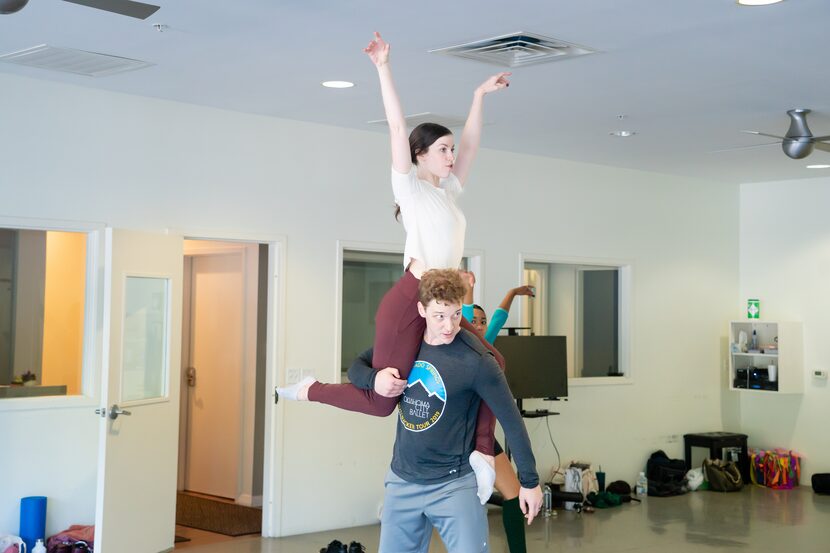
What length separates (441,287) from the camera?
314 cm

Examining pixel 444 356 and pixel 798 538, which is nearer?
pixel 444 356

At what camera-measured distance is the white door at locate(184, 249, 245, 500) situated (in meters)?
8.26

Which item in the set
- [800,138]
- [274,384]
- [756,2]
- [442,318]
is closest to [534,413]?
[274,384]

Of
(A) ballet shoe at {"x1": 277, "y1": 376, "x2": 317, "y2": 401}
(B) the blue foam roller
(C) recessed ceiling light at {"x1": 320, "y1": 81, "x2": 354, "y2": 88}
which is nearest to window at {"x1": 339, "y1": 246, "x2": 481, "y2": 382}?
(C) recessed ceiling light at {"x1": 320, "y1": 81, "x2": 354, "y2": 88}

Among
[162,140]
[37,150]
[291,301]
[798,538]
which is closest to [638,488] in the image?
[798,538]

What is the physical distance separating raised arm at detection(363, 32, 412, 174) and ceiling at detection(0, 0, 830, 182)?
123cm

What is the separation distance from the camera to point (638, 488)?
354 inches

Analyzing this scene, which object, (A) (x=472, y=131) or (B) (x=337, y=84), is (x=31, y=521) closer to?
(B) (x=337, y=84)

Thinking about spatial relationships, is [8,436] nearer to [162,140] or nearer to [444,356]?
[162,140]

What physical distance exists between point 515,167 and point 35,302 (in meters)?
4.15

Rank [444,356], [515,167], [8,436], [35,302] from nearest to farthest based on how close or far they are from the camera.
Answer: [444,356], [8,436], [35,302], [515,167]

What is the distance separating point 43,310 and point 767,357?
694cm

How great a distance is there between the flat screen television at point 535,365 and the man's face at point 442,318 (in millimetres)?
4409

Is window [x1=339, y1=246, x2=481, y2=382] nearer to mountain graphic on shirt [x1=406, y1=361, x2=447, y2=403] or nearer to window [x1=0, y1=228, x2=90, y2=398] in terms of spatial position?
Result: window [x1=0, y1=228, x2=90, y2=398]
